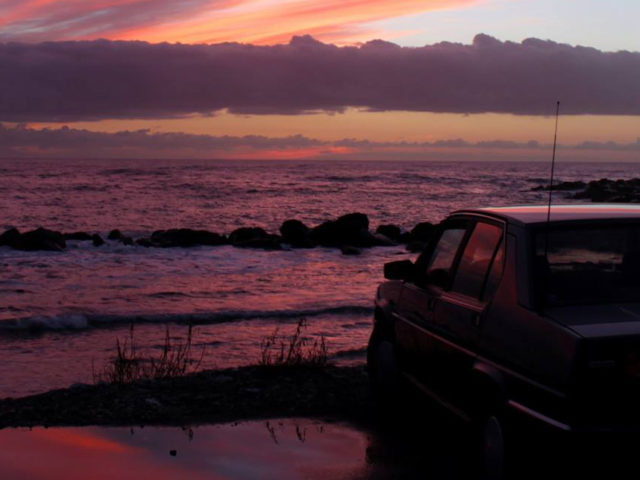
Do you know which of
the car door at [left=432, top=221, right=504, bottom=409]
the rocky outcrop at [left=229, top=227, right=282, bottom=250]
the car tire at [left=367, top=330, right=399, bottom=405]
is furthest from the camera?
the rocky outcrop at [left=229, top=227, right=282, bottom=250]

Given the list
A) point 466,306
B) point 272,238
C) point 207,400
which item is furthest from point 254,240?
point 466,306

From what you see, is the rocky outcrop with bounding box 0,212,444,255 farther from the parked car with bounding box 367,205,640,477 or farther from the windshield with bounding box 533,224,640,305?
the windshield with bounding box 533,224,640,305

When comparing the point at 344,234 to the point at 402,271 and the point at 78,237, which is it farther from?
the point at 402,271

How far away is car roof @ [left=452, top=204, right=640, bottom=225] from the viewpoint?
15.2 ft

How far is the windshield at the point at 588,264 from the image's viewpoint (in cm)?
430

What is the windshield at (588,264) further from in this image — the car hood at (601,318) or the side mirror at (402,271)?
the side mirror at (402,271)

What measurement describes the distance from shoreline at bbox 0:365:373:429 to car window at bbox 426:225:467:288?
1.53m

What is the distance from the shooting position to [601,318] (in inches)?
156

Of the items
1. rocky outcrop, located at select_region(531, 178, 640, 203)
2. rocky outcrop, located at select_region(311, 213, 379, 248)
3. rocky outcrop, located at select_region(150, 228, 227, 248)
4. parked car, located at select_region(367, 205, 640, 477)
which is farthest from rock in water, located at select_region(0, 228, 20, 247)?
rocky outcrop, located at select_region(531, 178, 640, 203)

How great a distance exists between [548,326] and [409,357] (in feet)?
7.18

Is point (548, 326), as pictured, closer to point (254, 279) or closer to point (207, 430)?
point (207, 430)

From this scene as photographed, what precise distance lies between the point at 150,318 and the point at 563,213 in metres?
10.2

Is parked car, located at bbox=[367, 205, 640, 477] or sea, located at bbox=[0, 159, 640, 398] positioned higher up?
parked car, located at bbox=[367, 205, 640, 477]

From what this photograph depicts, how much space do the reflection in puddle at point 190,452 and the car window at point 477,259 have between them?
1.43 m
